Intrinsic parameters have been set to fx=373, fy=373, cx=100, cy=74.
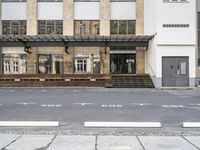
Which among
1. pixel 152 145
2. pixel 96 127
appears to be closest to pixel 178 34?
pixel 96 127

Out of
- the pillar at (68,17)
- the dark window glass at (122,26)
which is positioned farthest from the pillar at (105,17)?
the pillar at (68,17)

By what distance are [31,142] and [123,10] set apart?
3079 centimetres

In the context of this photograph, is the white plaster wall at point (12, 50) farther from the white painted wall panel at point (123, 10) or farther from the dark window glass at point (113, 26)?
the white painted wall panel at point (123, 10)

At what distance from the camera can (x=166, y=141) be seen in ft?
29.4

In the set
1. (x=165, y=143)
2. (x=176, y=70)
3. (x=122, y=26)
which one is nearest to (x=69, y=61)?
(x=122, y=26)

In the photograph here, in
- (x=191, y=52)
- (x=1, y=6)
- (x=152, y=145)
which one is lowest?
(x=152, y=145)

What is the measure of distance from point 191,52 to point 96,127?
23657 mm

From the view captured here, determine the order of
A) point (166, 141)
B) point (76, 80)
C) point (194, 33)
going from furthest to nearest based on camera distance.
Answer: point (76, 80) < point (194, 33) < point (166, 141)

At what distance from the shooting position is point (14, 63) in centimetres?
3847

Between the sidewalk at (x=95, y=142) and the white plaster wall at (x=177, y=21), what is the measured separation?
23822 millimetres

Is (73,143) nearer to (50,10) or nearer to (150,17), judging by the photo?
(150,17)

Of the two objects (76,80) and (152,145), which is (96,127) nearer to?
(152,145)

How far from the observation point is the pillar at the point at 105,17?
37.7m

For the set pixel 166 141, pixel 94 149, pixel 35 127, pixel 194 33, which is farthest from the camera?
pixel 194 33
